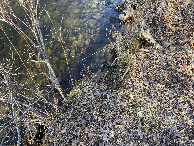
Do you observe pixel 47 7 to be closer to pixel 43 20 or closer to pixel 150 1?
pixel 43 20

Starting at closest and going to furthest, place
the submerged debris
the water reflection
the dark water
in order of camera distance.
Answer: the submerged debris, the dark water, the water reflection

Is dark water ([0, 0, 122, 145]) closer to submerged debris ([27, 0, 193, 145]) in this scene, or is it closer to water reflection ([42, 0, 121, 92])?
water reflection ([42, 0, 121, 92])

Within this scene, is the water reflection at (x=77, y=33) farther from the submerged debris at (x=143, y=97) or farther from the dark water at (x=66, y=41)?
the submerged debris at (x=143, y=97)

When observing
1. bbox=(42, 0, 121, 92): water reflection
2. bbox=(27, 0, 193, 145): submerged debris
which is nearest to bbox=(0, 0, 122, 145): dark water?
bbox=(42, 0, 121, 92): water reflection

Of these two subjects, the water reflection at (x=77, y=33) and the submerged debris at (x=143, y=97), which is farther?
the water reflection at (x=77, y=33)

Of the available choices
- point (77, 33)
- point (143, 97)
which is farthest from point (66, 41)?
point (143, 97)

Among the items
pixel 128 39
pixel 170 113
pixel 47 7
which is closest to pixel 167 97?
pixel 170 113

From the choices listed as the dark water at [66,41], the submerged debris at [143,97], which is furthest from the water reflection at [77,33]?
the submerged debris at [143,97]

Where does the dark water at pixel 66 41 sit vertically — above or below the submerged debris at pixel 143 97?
above

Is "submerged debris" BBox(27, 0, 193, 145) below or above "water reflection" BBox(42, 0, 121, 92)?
below

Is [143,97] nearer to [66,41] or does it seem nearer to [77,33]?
[66,41]

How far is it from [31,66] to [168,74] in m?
7.42

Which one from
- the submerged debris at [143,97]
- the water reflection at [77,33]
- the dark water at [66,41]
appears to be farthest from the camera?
the water reflection at [77,33]

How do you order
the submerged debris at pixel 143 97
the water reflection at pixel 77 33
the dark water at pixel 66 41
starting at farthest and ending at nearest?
the water reflection at pixel 77 33 < the dark water at pixel 66 41 < the submerged debris at pixel 143 97
